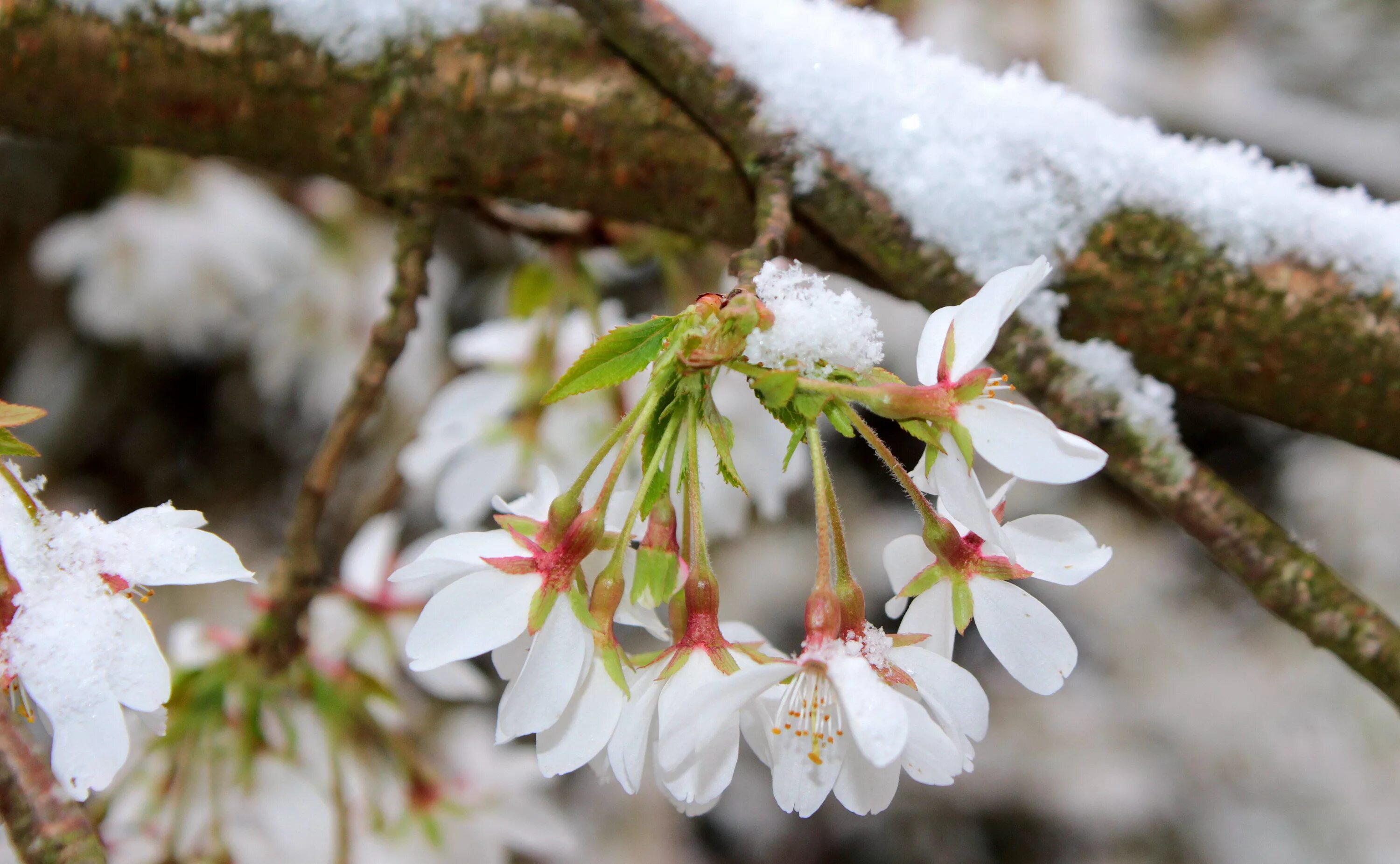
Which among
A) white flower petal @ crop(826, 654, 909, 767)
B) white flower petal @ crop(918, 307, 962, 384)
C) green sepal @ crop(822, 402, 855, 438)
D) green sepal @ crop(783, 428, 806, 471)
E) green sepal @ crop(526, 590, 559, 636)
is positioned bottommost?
green sepal @ crop(526, 590, 559, 636)

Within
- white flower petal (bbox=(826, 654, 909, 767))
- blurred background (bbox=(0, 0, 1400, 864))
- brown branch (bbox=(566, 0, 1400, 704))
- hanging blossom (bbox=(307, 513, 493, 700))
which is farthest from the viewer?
blurred background (bbox=(0, 0, 1400, 864))

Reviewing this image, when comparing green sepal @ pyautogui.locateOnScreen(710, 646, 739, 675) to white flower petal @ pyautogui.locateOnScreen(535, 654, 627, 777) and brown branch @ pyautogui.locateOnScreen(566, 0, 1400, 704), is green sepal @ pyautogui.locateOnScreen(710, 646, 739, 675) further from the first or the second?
brown branch @ pyautogui.locateOnScreen(566, 0, 1400, 704)

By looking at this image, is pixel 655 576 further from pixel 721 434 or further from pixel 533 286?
pixel 533 286

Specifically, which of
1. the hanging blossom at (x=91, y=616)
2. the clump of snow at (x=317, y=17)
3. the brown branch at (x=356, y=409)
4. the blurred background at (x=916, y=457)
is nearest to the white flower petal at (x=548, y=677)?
the hanging blossom at (x=91, y=616)

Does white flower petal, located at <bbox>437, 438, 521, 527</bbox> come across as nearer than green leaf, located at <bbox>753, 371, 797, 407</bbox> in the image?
No

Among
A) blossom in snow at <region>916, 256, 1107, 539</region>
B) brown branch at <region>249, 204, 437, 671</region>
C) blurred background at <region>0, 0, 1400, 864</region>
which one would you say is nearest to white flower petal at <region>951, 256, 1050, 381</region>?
blossom in snow at <region>916, 256, 1107, 539</region>

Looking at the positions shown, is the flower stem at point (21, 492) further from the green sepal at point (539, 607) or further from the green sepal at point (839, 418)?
the green sepal at point (839, 418)

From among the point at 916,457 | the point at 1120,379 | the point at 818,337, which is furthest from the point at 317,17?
the point at 916,457
